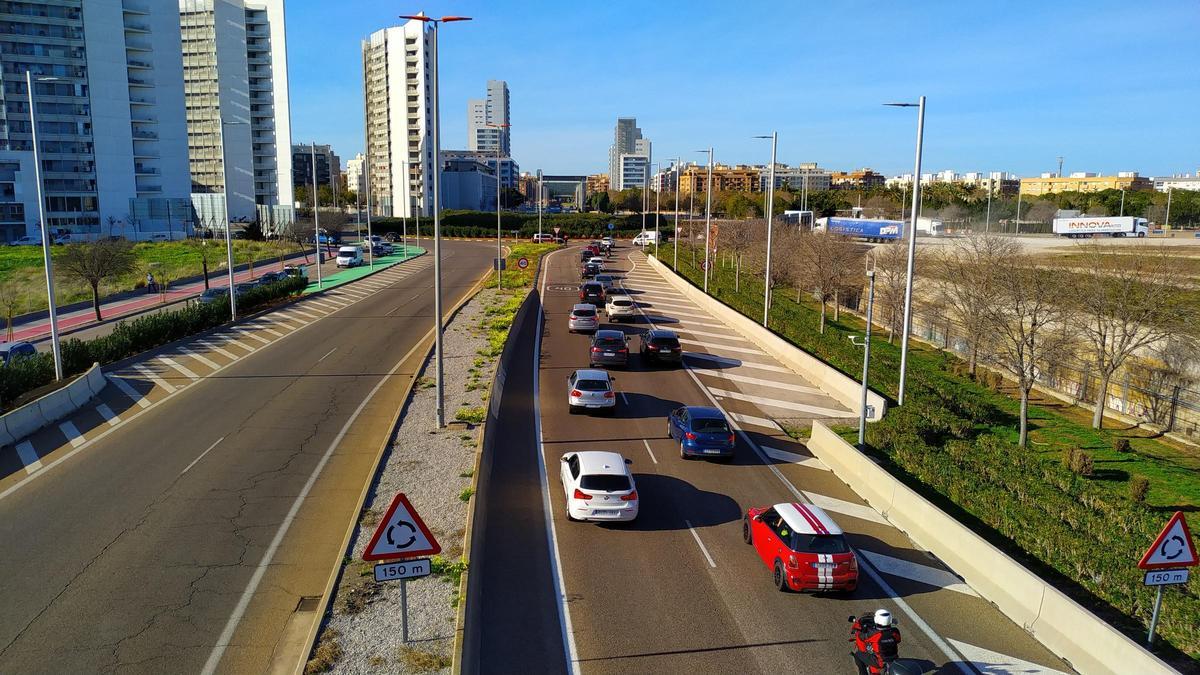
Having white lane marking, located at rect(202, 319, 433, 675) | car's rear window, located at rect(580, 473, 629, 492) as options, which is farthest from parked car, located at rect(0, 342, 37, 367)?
car's rear window, located at rect(580, 473, 629, 492)

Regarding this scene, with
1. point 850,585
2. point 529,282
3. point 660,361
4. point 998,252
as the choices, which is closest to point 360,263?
point 529,282

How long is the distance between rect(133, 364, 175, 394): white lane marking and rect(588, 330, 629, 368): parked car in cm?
1502

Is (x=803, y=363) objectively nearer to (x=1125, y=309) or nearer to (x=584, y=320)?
(x=1125, y=309)

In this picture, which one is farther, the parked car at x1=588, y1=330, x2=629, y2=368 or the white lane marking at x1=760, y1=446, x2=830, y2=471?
the parked car at x1=588, y1=330, x2=629, y2=368

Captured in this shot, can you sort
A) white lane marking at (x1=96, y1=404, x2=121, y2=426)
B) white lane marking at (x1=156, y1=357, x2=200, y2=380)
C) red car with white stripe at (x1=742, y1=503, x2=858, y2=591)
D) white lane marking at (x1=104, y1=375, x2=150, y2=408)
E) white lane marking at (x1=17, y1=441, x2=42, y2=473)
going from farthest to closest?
white lane marking at (x1=156, y1=357, x2=200, y2=380)
white lane marking at (x1=104, y1=375, x2=150, y2=408)
white lane marking at (x1=96, y1=404, x2=121, y2=426)
white lane marking at (x1=17, y1=441, x2=42, y2=473)
red car with white stripe at (x1=742, y1=503, x2=858, y2=591)

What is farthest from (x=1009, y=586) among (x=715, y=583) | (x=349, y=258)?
(x=349, y=258)

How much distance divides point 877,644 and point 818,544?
3.08 meters

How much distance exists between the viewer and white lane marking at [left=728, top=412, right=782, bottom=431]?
24.1 m

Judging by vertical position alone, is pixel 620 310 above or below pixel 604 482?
above

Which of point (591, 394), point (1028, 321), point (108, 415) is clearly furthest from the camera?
point (1028, 321)

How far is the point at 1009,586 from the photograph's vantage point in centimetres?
1264

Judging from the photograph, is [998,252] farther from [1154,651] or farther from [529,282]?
[529,282]

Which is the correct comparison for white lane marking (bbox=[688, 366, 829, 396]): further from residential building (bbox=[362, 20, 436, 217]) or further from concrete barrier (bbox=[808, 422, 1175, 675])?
residential building (bbox=[362, 20, 436, 217])

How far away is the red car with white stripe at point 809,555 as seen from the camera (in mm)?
12758
